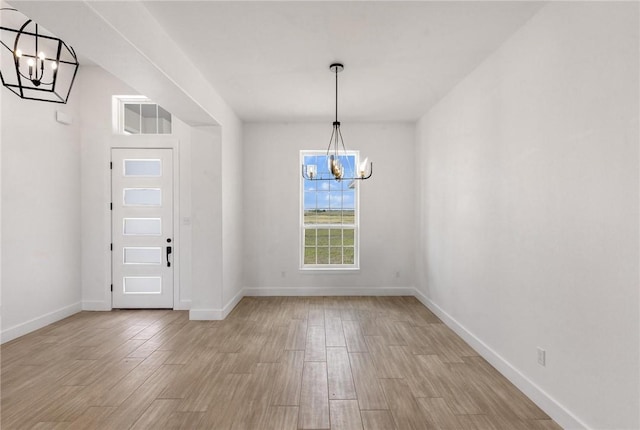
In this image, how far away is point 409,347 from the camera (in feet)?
11.7

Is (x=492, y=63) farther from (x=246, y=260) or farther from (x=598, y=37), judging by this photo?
(x=246, y=260)

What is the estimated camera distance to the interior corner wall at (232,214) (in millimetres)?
4637

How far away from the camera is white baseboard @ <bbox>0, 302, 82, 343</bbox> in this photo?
146 inches

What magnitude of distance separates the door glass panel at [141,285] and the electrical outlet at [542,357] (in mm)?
4665

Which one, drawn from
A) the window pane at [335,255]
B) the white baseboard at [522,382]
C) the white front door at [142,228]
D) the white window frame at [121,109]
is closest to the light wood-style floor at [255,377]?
the white baseboard at [522,382]

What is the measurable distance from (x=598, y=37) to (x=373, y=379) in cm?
282

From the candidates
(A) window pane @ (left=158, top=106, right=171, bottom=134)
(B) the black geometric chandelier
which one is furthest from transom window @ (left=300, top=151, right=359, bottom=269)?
(B) the black geometric chandelier

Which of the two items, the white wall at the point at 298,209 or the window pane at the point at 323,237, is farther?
the window pane at the point at 323,237

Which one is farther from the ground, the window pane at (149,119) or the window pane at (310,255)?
the window pane at (149,119)

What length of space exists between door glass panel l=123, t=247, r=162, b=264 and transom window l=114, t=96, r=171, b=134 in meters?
1.73

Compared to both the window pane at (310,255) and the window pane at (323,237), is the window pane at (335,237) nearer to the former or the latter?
the window pane at (323,237)

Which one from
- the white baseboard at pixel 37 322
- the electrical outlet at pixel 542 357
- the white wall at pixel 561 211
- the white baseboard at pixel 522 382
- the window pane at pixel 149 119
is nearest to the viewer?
the white wall at pixel 561 211

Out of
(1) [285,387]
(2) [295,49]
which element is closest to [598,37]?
(2) [295,49]

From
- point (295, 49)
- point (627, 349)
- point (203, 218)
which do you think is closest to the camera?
point (627, 349)
